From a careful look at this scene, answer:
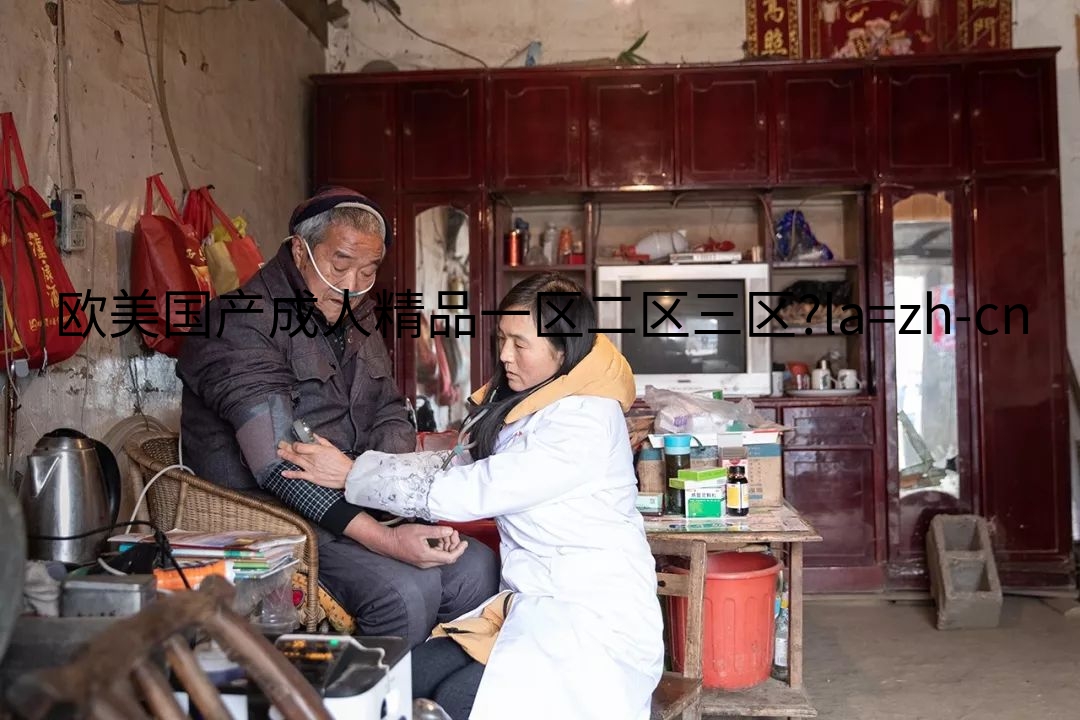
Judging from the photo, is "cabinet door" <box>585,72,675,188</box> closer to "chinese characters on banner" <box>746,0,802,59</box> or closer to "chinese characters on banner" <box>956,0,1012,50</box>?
"chinese characters on banner" <box>746,0,802,59</box>

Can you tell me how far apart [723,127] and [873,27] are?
1134 mm

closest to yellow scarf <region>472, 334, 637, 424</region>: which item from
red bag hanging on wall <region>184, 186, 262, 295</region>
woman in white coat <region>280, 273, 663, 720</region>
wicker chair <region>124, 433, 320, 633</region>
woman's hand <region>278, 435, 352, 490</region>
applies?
woman in white coat <region>280, 273, 663, 720</region>

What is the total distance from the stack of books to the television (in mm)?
2999

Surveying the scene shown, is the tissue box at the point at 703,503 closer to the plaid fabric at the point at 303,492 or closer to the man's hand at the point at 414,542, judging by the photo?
the man's hand at the point at 414,542

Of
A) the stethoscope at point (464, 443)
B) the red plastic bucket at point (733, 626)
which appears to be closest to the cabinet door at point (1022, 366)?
the red plastic bucket at point (733, 626)

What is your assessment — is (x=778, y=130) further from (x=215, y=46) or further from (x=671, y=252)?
(x=215, y=46)

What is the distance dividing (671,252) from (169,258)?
2750 mm

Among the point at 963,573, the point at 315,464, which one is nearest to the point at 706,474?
the point at 315,464

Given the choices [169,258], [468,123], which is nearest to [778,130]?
[468,123]

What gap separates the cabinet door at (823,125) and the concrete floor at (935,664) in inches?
83.3

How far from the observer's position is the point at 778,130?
455 cm

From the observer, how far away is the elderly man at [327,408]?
78.1 inches

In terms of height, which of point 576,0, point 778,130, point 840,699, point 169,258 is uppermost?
point 576,0

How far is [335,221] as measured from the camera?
222 cm
